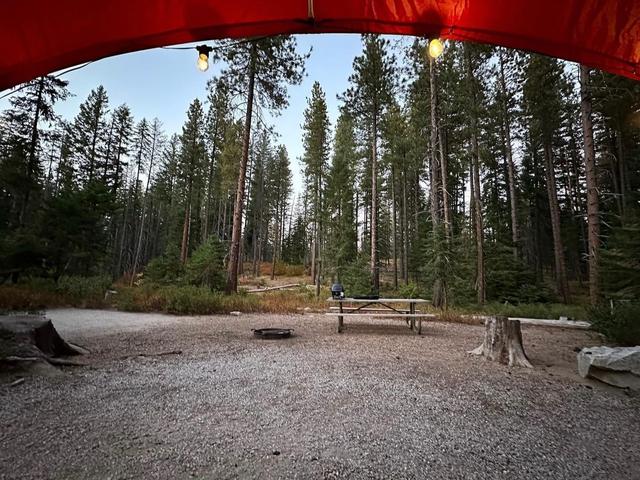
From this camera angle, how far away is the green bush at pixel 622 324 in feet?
14.4

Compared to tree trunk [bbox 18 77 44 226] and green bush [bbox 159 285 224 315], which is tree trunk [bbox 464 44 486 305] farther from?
tree trunk [bbox 18 77 44 226]

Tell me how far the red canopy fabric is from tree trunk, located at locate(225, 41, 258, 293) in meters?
8.46

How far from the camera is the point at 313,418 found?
224cm

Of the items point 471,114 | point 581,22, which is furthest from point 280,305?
point 471,114

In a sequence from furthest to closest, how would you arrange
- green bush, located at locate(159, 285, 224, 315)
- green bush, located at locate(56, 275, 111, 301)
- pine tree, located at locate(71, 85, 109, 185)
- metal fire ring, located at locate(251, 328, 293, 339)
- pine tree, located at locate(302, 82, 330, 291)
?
pine tree, located at locate(71, 85, 109, 185) → pine tree, located at locate(302, 82, 330, 291) → green bush, located at locate(56, 275, 111, 301) → green bush, located at locate(159, 285, 224, 315) → metal fire ring, located at locate(251, 328, 293, 339)

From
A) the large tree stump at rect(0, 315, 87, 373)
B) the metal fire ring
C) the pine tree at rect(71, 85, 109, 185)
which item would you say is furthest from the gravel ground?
the pine tree at rect(71, 85, 109, 185)

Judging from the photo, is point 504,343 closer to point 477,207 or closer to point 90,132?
point 477,207

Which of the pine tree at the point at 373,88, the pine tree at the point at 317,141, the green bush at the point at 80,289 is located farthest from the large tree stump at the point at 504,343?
the pine tree at the point at 317,141

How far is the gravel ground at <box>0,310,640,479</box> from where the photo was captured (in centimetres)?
164

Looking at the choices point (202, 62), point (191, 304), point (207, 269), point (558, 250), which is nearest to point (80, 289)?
point (207, 269)

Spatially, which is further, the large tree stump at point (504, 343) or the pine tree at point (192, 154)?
the pine tree at point (192, 154)

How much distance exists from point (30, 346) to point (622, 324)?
28.2 feet

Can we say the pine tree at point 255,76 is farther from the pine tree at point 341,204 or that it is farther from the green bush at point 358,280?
the pine tree at point 341,204

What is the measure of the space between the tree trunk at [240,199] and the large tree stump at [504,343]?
28.3 ft
